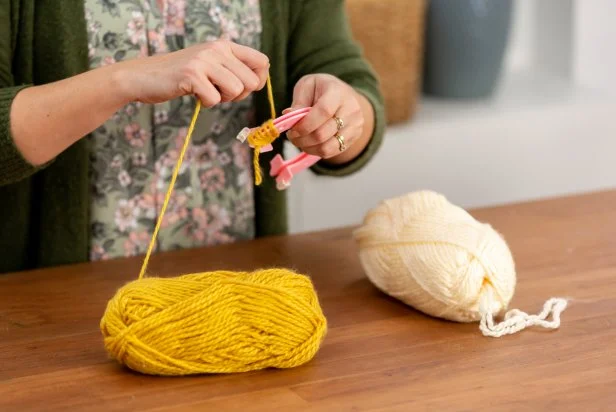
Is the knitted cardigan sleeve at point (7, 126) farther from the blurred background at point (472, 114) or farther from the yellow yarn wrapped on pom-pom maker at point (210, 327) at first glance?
the blurred background at point (472, 114)

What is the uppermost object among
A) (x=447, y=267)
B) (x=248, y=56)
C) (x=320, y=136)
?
(x=248, y=56)

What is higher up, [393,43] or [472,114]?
[393,43]

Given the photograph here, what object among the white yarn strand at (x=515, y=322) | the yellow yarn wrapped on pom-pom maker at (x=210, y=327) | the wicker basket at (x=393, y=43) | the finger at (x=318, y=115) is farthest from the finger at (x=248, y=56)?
the wicker basket at (x=393, y=43)

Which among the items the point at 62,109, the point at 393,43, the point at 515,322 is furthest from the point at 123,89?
the point at 393,43

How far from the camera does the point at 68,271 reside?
133cm

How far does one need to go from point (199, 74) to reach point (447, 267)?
13.1 inches

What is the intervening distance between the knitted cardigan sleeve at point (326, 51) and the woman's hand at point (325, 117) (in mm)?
169

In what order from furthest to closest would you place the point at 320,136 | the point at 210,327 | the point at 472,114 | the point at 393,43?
1. the point at 472,114
2. the point at 393,43
3. the point at 320,136
4. the point at 210,327

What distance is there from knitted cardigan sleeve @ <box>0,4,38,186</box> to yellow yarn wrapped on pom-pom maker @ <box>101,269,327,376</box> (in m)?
0.25

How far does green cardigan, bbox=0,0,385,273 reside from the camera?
1.32m

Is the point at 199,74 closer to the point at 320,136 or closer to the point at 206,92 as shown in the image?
the point at 206,92

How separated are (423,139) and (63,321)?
1145mm

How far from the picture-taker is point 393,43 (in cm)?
211

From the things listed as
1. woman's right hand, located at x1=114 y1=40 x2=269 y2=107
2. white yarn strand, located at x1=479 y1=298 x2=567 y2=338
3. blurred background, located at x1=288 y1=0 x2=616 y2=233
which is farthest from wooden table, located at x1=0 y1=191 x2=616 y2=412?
blurred background, located at x1=288 y1=0 x2=616 y2=233
